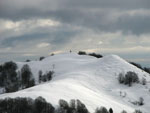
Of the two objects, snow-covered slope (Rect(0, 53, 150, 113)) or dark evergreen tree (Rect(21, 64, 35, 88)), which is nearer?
snow-covered slope (Rect(0, 53, 150, 113))

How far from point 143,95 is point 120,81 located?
19.2m

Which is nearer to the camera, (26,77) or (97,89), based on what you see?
(97,89)

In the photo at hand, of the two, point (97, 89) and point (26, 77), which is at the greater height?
point (97, 89)

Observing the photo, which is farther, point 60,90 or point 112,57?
point 112,57

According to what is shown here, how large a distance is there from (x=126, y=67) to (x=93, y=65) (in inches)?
901

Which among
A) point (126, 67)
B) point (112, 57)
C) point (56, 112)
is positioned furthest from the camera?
point (112, 57)

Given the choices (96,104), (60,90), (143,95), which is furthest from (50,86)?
(143,95)

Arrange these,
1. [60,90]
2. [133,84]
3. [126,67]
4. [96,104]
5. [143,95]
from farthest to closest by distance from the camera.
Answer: [126,67], [133,84], [143,95], [60,90], [96,104]

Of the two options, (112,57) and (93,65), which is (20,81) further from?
(112,57)

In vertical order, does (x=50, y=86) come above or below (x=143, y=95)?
above

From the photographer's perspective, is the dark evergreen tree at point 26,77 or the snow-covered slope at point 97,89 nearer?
the snow-covered slope at point 97,89

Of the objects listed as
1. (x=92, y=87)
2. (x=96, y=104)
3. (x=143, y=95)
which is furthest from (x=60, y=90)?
(x=143, y=95)

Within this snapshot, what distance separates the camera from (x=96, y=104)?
8488cm

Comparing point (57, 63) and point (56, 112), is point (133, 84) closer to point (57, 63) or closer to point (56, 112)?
point (56, 112)
